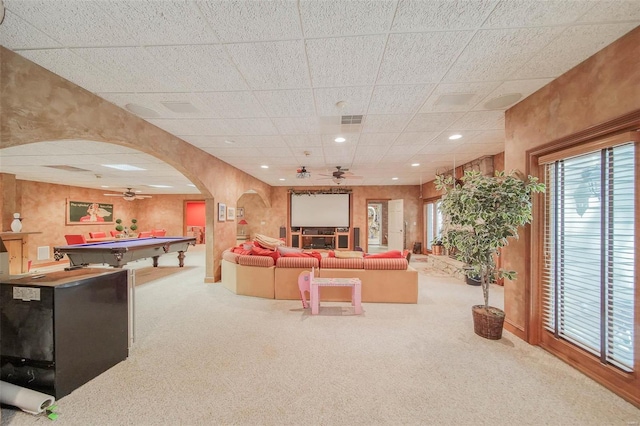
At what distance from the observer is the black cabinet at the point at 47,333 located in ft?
6.10

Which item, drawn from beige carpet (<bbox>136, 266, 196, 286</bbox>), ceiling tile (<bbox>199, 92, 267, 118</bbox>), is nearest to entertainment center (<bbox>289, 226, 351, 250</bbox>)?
beige carpet (<bbox>136, 266, 196, 286</bbox>)

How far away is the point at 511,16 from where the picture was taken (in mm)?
1612

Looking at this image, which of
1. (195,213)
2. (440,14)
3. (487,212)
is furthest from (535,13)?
(195,213)

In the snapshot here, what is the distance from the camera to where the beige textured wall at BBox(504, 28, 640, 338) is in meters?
1.79

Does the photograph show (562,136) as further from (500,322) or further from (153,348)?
(153,348)

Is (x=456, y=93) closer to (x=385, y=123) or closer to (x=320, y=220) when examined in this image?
(x=385, y=123)

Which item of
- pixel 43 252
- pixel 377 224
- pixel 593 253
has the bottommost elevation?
pixel 43 252

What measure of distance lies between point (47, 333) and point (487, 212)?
4121 mm

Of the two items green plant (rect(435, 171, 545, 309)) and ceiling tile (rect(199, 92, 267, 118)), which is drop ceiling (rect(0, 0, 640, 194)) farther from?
green plant (rect(435, 171, 545, 309))

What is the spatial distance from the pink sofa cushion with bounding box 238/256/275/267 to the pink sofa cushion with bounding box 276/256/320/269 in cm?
16

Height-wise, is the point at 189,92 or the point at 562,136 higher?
the point at 189,92

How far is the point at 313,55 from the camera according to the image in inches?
78.1

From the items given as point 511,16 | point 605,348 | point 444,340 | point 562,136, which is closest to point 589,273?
point 605,348

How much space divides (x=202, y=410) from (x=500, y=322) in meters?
3.05
